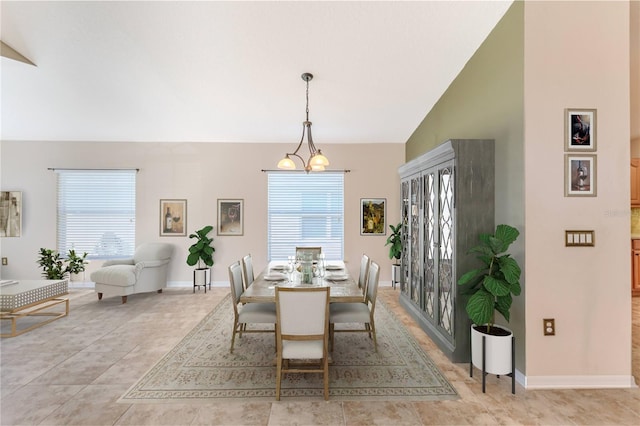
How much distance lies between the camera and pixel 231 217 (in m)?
5.68

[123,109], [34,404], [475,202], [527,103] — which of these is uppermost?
[123,109]

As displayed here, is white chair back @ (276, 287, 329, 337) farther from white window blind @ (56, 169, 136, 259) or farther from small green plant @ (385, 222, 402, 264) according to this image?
white window blind @ (56, 169, 136, 259)

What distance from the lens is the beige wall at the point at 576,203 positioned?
2426 millimetres

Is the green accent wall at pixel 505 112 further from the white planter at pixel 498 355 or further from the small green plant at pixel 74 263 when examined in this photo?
the small green plant at pixel 74 263

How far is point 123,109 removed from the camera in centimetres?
450

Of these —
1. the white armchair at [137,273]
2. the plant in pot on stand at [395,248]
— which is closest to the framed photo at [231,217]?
the white armchair at [137,273]

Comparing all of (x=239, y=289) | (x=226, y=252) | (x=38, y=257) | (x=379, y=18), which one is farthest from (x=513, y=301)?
(x=38, y=257)

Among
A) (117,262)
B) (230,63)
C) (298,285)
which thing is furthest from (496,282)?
(117,262)

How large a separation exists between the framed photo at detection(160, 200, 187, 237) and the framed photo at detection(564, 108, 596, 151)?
565 centimetres

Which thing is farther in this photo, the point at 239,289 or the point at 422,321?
the point at 422,321

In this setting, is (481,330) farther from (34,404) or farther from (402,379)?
(34,404)

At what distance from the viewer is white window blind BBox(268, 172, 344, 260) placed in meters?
5.77

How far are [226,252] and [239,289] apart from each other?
8.66 feet

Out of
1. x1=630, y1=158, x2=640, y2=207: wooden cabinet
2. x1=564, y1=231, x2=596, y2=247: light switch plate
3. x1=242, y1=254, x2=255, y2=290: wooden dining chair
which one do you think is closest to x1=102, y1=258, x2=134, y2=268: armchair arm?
x1=242, y1=254, x2=255, y2=290: wooden dining chair
